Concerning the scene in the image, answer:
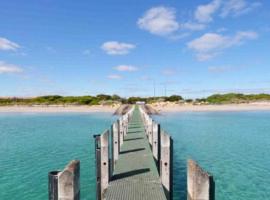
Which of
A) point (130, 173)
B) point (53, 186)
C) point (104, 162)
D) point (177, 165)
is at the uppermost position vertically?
point (53, 186)

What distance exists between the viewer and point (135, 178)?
27.4ft

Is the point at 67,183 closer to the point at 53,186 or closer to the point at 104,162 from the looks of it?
the point at 53,186

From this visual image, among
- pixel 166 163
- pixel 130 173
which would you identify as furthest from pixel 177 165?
pixel 166 163

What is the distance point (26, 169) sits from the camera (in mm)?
14320

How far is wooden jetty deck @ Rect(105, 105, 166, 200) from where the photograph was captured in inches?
275

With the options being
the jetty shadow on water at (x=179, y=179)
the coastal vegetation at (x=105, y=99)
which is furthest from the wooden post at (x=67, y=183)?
the coastal vegetation at (x=105, y=99)

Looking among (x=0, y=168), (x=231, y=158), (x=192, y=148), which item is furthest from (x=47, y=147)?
(x=231, y=158)

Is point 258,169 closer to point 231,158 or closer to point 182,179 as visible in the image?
point 231,158

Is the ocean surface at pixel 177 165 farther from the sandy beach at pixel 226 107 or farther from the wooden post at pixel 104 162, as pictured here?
the sandy beach at pixel 226 107

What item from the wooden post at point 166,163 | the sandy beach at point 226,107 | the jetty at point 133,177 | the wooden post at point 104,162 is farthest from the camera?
the sandy beach at point 226,107

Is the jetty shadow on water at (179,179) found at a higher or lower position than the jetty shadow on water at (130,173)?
lower

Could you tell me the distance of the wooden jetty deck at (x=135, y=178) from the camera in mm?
6992

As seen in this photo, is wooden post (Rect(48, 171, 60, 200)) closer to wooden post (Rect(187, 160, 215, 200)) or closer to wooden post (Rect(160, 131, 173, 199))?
wooden post (Rect(187, 160, 215, 200))

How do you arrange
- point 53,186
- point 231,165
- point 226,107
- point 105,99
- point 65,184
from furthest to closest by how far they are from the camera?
point 105,99 → point 226,107 → point 231,165 → point 53,186 → point 65,184
